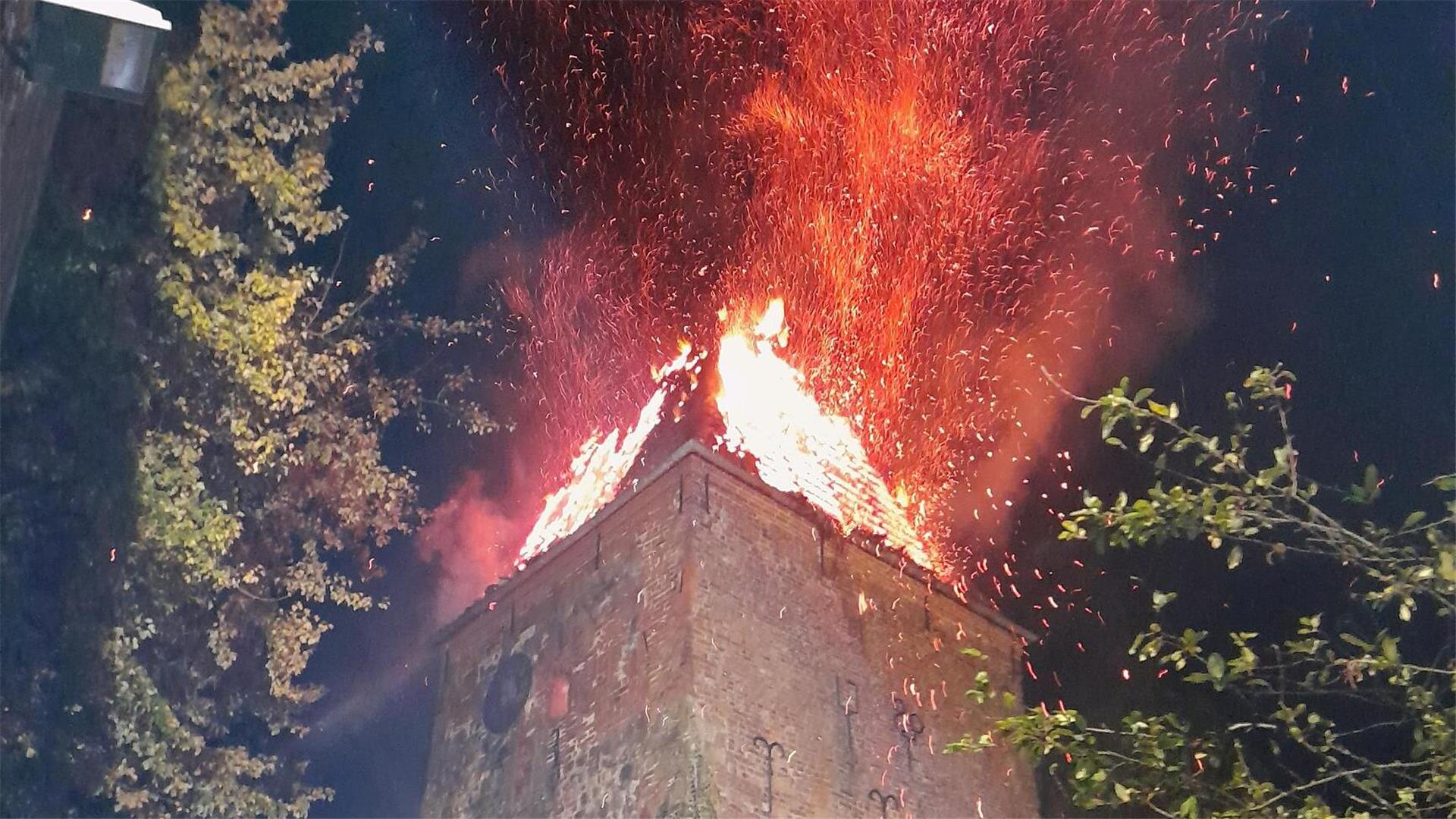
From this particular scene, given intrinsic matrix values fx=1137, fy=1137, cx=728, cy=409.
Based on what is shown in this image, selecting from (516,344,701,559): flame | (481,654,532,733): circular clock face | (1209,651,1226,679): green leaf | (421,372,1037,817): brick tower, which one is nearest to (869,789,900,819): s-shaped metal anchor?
(421,372,1037,817): brick tower

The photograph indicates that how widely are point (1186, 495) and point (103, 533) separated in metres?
7.57

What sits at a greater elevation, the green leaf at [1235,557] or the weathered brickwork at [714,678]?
the weathered brickwork at [714,678]

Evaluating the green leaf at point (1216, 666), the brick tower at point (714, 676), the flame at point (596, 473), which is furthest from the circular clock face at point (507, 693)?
the green leaf at point (1216, 666)

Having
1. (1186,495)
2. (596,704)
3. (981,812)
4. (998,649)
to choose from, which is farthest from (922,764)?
(1186,495)

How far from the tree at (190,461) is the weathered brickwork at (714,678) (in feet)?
10.2

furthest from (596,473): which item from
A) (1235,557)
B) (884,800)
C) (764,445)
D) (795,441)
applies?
(1235,557)

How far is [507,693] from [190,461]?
19.8 ft

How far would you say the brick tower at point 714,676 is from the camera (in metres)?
11.4

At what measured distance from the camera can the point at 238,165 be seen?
8922 millimetres

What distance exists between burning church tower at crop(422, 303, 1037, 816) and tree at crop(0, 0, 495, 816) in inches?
123

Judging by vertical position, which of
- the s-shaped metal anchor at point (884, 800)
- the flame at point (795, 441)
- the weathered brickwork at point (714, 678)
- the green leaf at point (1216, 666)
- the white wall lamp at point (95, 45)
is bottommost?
the green leaf at point (1216, 666)

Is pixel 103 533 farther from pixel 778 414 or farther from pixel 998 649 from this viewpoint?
pixel 998 649

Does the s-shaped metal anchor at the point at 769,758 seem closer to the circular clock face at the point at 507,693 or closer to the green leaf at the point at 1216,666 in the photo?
the circular clock face at the point at 507,693

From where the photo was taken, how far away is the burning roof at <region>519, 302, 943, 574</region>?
13992 mm
